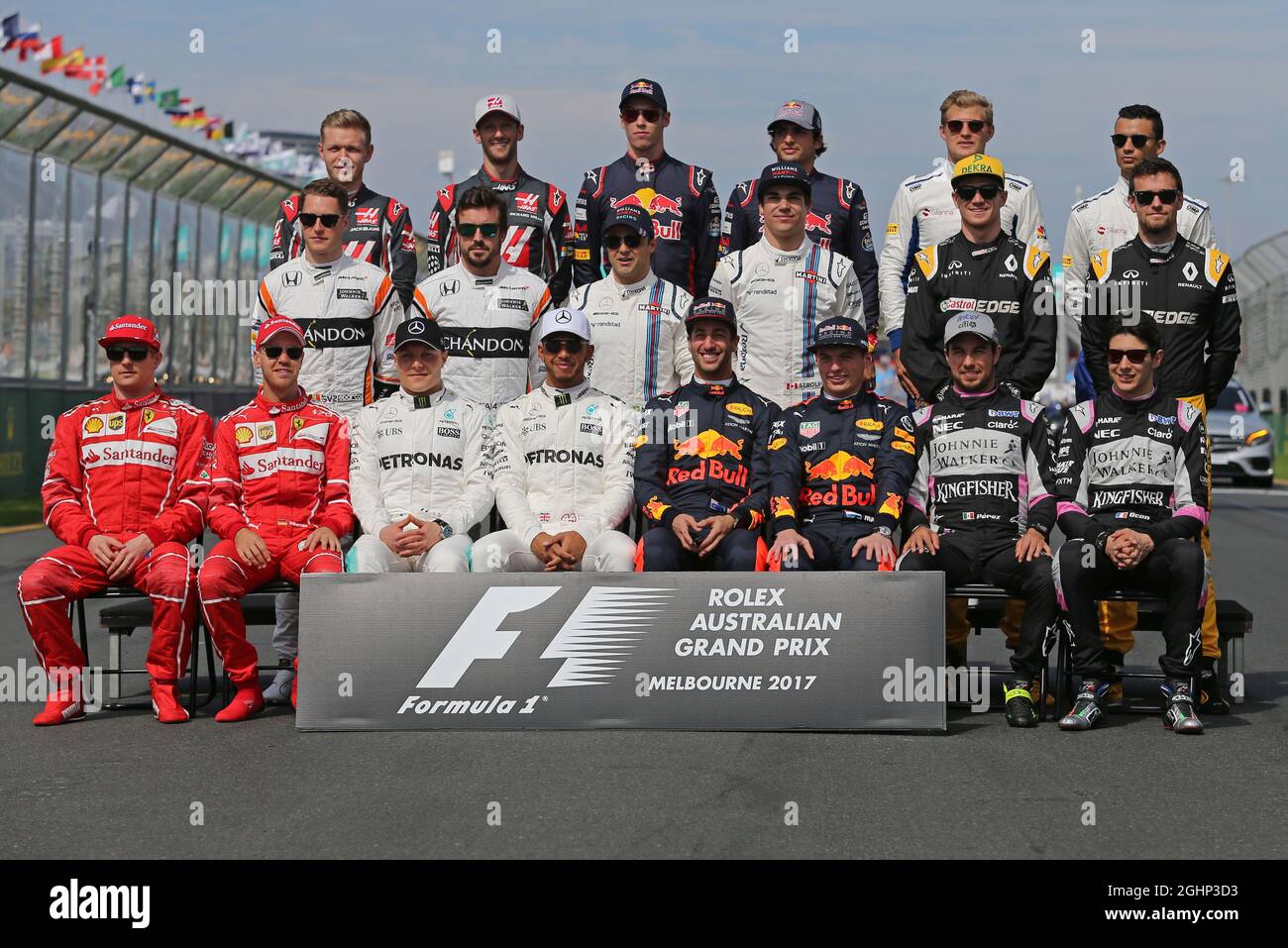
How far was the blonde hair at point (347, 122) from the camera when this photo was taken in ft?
33.6

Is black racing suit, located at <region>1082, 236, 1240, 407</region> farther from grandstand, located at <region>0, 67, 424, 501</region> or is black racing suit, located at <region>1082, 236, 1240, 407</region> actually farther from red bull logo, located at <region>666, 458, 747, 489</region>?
grandstand, located at <region>0, 67, 424, 501</region>

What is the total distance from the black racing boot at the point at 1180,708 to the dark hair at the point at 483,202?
424cm

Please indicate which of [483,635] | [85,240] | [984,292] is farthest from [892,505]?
→ [85,240]

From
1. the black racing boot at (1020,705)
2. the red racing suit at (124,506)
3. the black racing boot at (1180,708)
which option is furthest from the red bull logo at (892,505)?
the red racing suit at (124,506)

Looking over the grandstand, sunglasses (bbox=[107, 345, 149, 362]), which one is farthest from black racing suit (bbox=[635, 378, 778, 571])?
the grandstand

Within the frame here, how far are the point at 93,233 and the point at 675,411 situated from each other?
14.2m

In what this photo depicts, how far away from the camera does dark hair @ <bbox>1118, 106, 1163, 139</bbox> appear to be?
30.7 ft

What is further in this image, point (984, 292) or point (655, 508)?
point (984, 292)

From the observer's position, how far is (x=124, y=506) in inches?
322

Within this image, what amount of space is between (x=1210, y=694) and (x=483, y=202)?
14.9 ft

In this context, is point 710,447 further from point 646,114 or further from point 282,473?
point 646,114

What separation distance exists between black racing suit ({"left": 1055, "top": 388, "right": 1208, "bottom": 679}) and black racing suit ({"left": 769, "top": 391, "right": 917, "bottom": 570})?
2.60 feet

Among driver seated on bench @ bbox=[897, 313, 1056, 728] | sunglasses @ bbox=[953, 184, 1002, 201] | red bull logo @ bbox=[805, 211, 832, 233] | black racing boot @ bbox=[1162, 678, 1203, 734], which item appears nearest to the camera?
black racing boot @ bbox=[1162, 678, 1203, 734]

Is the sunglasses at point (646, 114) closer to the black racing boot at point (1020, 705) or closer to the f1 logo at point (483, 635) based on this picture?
the f1 logo at point (483, 635)
